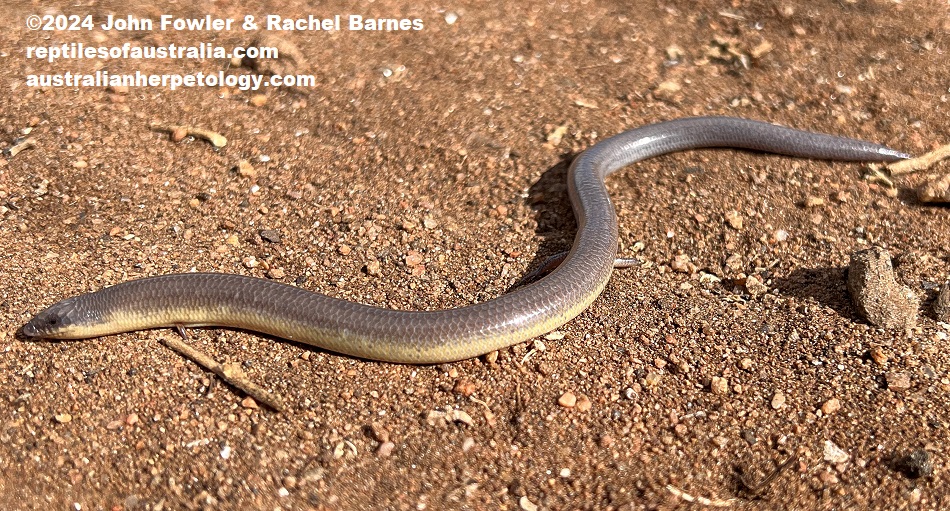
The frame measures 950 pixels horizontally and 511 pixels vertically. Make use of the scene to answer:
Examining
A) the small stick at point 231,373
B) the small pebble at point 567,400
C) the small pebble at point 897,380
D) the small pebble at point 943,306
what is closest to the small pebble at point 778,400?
the small pebble at point 897,380

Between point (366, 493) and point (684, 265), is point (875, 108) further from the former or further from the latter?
point (366, 493)

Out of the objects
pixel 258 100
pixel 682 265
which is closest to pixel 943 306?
pixel 682 265

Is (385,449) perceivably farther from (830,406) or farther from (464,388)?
(830,406)

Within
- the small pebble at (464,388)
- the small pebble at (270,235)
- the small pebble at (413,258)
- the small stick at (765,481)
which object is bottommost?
the small stick at (765,481)

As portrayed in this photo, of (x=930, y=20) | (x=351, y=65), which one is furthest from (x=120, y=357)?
(x=930, y=20)

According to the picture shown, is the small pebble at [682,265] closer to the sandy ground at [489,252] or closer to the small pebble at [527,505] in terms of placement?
the sandy ground at [489,252]

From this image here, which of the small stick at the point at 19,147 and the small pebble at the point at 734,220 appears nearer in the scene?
the small pebble at the point at 734,220
